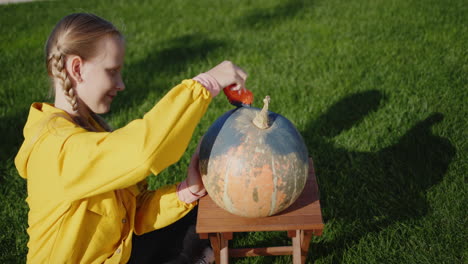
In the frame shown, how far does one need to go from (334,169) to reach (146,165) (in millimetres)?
2391

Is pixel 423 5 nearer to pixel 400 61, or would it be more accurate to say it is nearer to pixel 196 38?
pixel 400 61

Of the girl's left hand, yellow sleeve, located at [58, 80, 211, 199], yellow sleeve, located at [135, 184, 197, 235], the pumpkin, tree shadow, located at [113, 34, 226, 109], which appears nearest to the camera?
yellow sleeve, located at [58, 80, 211, 199]

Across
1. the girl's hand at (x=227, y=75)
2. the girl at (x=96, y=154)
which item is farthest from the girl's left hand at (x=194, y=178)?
the girl's hand at (x=227, y=75)

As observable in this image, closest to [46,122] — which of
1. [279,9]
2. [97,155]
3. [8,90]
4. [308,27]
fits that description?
[97,155]

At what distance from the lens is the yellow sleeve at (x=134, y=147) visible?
187 cm

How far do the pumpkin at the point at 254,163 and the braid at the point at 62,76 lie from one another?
0.77 meters

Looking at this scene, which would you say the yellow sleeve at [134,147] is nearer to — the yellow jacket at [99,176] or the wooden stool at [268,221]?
the yellow jacket at [99,176]

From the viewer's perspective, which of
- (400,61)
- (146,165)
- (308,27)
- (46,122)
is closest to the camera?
(146,165)

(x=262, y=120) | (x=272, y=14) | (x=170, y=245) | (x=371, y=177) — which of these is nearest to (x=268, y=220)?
(x=262, y=120)

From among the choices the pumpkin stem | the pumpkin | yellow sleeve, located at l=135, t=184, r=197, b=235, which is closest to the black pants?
yellow sleeve, located at l=135, t=184, r=197, b=235

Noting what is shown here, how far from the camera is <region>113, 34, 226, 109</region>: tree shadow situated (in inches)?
213

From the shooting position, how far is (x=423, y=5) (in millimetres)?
7121

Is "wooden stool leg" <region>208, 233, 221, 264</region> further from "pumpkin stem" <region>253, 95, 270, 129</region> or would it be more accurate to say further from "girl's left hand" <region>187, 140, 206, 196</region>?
"pumpkin stem" <region>253, 95, 270, 129</region>

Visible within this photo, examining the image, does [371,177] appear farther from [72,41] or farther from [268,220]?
[72,41]
